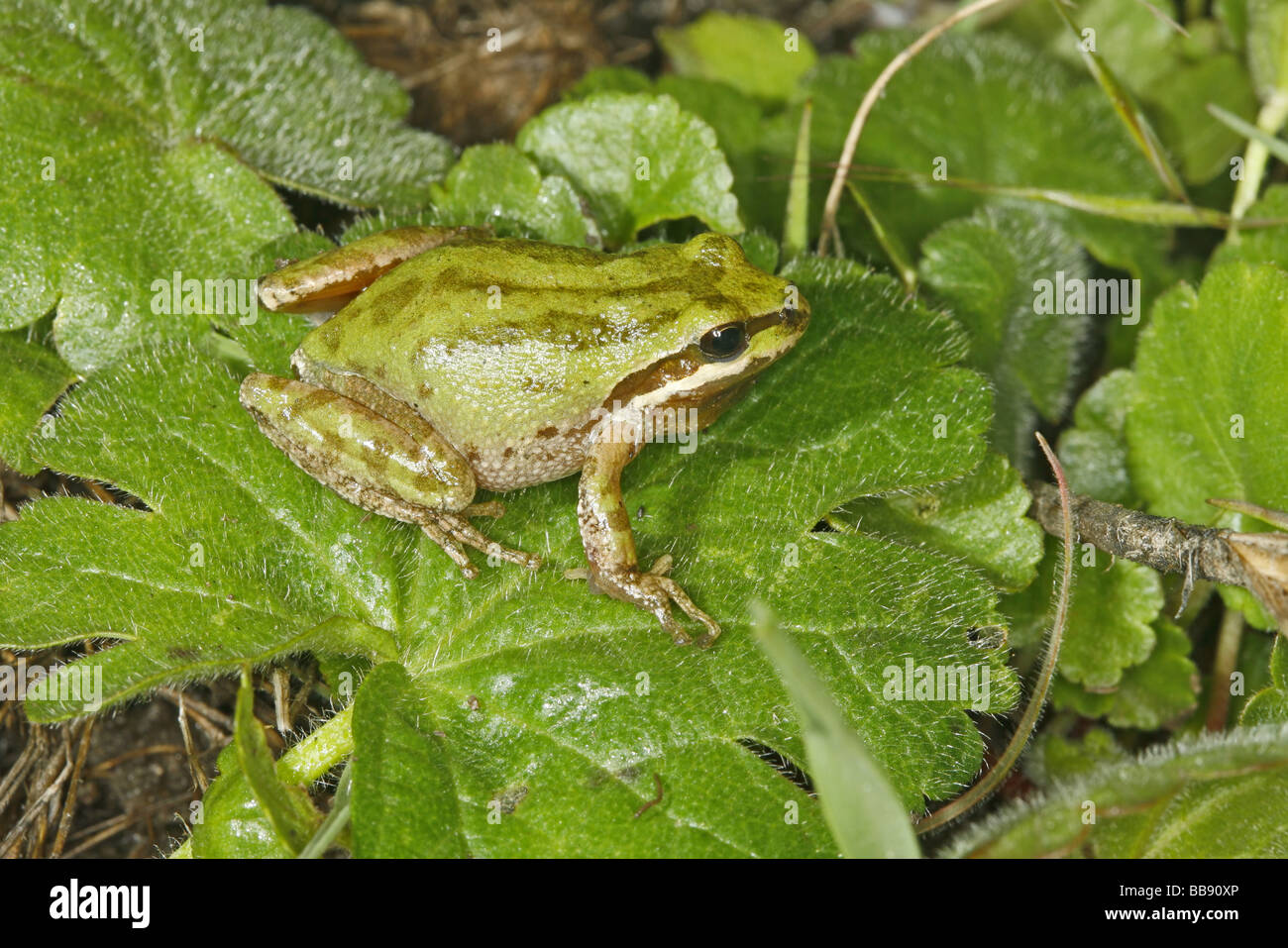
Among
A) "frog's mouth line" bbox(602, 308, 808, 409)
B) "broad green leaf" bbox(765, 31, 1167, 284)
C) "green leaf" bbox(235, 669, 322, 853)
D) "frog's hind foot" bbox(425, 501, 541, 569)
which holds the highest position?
"broad green leaf" bbox(765, 31, 1167, 284)

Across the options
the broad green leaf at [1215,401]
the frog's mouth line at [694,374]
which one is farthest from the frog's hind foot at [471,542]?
the broad green leaf at [1215,401]

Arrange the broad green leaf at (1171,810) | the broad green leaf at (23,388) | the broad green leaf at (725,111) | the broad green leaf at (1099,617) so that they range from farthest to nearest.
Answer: the broad green leaf at (725,111) → the broad green leaf at (1099,617) → the broad green leaf at (23,388) → the broad green leaf at (1171,810)

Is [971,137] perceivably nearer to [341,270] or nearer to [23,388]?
[341,270]

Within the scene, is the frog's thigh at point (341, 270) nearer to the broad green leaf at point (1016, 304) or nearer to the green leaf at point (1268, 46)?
the broad green leaf at point (1016, 304)

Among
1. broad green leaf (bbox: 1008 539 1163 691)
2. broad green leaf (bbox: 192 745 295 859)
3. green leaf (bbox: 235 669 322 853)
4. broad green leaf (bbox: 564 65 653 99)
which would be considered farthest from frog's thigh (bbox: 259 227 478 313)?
broad green leaf (bbox: 1008 539 1163 691)

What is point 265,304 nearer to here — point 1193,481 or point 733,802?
point 733,802

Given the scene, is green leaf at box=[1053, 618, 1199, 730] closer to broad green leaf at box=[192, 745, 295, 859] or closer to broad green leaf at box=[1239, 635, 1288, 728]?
broad green leaf at box=[1239, 635, 1288, 728]
